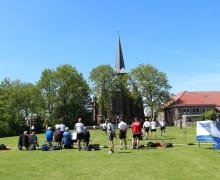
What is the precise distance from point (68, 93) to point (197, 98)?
117ft

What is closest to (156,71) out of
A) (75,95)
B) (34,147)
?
(75,95)

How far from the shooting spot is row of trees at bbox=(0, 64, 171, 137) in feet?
298

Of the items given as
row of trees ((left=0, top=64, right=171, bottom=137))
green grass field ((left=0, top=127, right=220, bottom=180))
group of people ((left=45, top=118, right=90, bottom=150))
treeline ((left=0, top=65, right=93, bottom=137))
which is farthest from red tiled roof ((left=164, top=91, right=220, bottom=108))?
green grass field ((left=0, top=127, right=220, bottom=180))

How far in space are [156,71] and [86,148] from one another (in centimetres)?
7226

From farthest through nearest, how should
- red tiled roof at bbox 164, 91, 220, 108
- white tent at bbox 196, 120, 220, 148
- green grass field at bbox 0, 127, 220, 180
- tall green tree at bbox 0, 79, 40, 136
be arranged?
1. red tiled roof at bbox 164, 91, 220, 108
2. tall green tree at bbox 0, 79, 40, 136
3. white tent at bbox 196, 120, 220, 148
4. green grass field at bbox 0, 127, 220, 180

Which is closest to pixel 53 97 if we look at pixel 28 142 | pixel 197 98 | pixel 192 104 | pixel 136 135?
pixel 192 104

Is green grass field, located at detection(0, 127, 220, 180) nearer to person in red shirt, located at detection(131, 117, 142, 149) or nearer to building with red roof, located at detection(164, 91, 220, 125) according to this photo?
person in red shirt, located at detection(131, 117, 142, 149)

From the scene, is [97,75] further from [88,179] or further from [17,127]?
[88,179]

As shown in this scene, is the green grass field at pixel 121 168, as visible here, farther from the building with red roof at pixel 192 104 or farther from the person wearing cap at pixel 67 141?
the building with red roof at pixel 192 104

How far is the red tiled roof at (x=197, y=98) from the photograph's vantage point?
353 ft

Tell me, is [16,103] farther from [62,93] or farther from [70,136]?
[70,136]

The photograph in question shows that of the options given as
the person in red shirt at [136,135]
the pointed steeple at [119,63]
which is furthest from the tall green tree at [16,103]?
the person in red shirt at [136,135]

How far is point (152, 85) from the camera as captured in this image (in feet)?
311

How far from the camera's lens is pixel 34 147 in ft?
88.9
